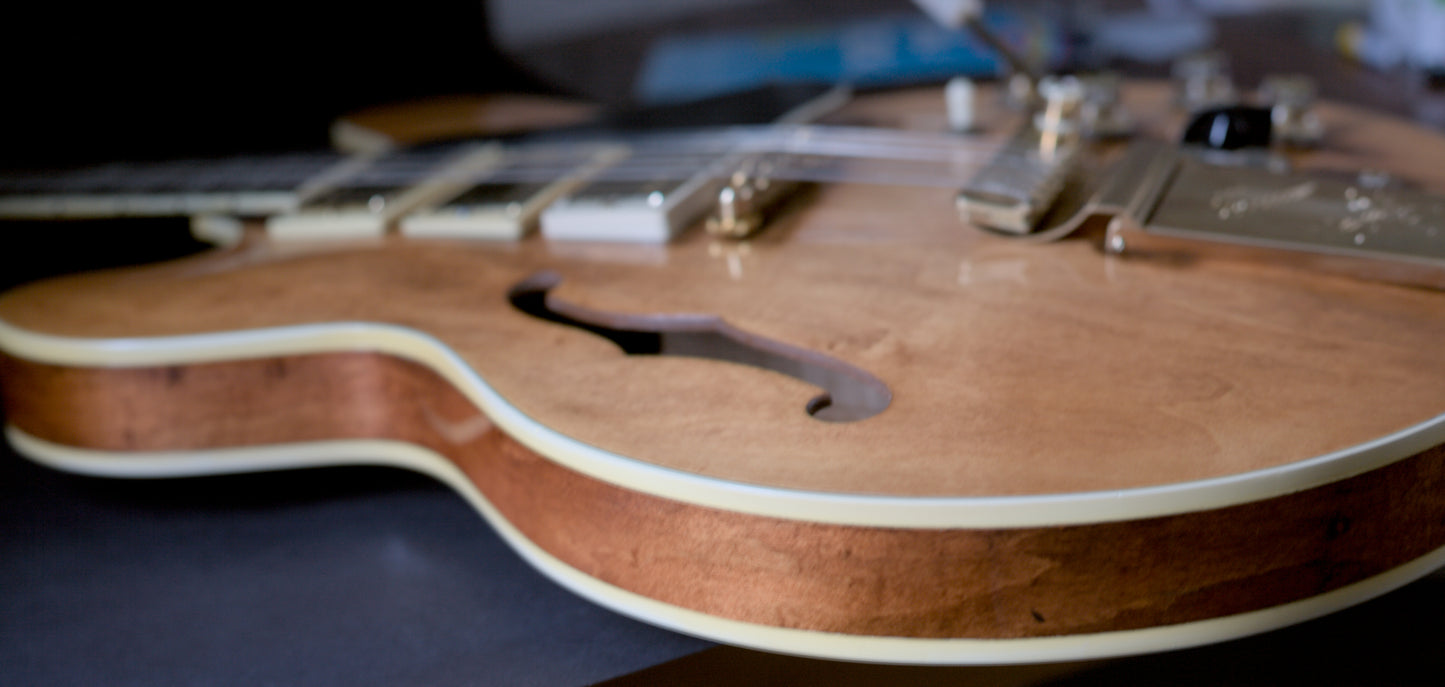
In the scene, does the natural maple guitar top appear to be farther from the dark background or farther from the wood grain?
the dark background

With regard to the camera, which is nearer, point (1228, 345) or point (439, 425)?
point (1228, 345)

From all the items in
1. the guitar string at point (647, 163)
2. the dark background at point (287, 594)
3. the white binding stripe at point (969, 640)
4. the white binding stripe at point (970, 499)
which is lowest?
the dark background at point (287, 594)

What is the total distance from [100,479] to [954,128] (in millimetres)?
781

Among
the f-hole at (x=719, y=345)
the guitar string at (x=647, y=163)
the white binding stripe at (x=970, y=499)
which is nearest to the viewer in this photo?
the white binding stripe at (x=970, y=499)

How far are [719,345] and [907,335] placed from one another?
0.13m

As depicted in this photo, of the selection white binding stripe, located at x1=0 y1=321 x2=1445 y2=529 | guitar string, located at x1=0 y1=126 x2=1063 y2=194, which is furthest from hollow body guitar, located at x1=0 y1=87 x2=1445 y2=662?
guitar string, located at x1=0 y1=126 x2=1063 y2=194

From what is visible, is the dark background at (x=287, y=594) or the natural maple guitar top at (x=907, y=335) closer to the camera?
the natural maple guitar top at (x=907, y=335)

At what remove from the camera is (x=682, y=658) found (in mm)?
535

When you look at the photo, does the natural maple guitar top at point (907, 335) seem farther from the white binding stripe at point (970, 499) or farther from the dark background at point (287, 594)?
the dark background at point (287, 594)

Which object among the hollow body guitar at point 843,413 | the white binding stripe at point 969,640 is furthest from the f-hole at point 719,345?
the white binding stripe at point 969,640

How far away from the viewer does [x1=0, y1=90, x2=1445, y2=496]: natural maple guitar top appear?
0.44m

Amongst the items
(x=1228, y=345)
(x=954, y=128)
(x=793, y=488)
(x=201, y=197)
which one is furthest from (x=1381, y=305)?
(x=201, y=197)

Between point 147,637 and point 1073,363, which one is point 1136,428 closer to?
point 1073,363

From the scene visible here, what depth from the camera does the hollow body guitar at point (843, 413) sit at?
1.40ft
